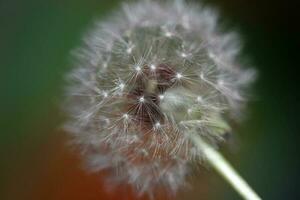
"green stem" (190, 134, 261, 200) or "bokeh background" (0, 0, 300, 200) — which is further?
"bokeh background" (0, 0, 300, 200)

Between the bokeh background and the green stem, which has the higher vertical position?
the bokeh background

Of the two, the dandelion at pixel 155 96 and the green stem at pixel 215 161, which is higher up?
the dandelion at pixel 155 96

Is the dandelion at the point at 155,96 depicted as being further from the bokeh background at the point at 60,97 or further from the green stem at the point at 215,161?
the bokeh background at the point at 60,97

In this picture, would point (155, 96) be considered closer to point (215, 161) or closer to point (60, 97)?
point (215, 161)

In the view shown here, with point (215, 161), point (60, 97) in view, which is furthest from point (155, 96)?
point (60, 97)

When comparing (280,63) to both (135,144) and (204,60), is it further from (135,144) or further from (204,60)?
(135,144)

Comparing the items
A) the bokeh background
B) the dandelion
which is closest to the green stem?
the dandelion

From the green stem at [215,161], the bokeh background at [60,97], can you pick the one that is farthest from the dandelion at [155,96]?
the bokeh background at [60,97]

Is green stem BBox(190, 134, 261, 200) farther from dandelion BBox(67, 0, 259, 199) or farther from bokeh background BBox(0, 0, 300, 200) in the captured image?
bokeh background BBox(0, 0, 300, 200)
